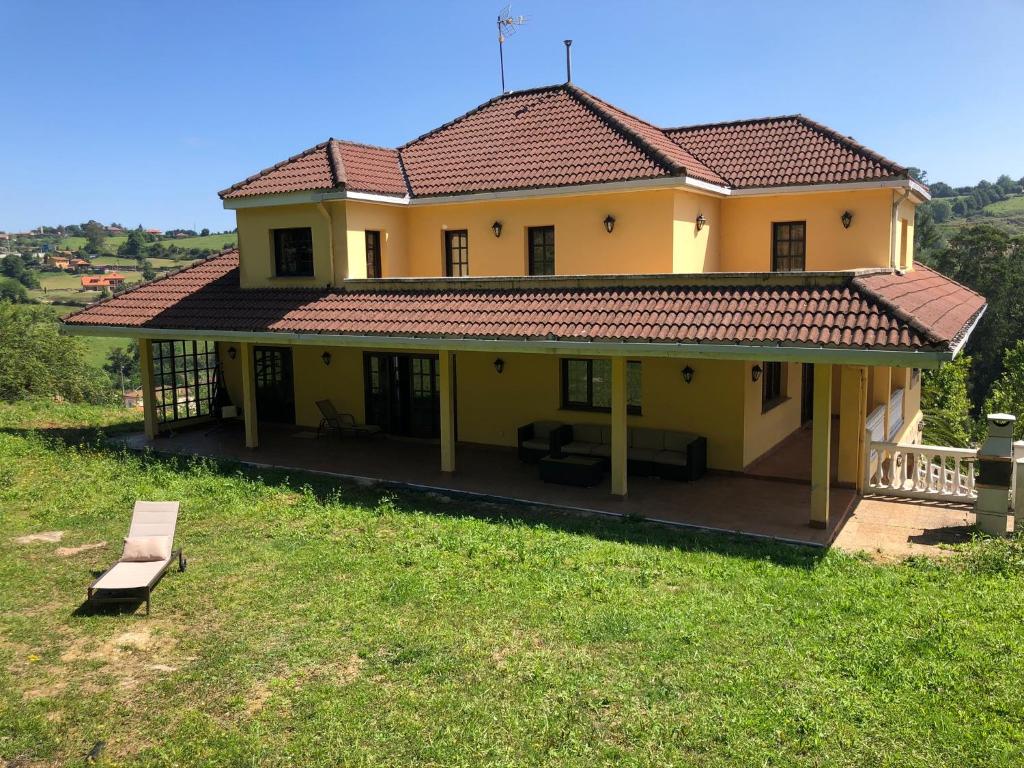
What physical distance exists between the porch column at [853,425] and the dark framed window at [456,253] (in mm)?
8674

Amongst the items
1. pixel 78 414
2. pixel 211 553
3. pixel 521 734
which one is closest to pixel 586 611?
pixel 521 734

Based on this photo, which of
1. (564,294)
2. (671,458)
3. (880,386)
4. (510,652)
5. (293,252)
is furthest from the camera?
(293,252)

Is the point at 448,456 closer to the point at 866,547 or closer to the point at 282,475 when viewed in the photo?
the point at 282,475

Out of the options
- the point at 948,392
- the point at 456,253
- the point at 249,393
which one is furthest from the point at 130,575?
the point at 948,392

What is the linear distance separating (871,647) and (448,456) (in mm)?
8607

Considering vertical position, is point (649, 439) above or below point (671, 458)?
above

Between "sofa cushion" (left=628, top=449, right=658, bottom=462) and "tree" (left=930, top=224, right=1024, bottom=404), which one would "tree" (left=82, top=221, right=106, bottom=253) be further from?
"sofa cushion" (left=628, top=449, right=658, bottom=462)

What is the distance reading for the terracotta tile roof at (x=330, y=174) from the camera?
55.4ft

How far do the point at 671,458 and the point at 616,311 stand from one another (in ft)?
10.4

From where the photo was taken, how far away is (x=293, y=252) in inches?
693

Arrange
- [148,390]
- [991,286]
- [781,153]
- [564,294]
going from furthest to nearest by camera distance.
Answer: [991,286]
[148,390]
[781,153]
[564,294]

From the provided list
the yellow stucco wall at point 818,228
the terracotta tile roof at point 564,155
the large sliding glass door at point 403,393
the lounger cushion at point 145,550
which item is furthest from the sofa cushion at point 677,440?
the lounger cushion at point 145,550

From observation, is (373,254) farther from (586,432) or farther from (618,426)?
(618,426)

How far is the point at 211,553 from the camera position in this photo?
35.4 ft
